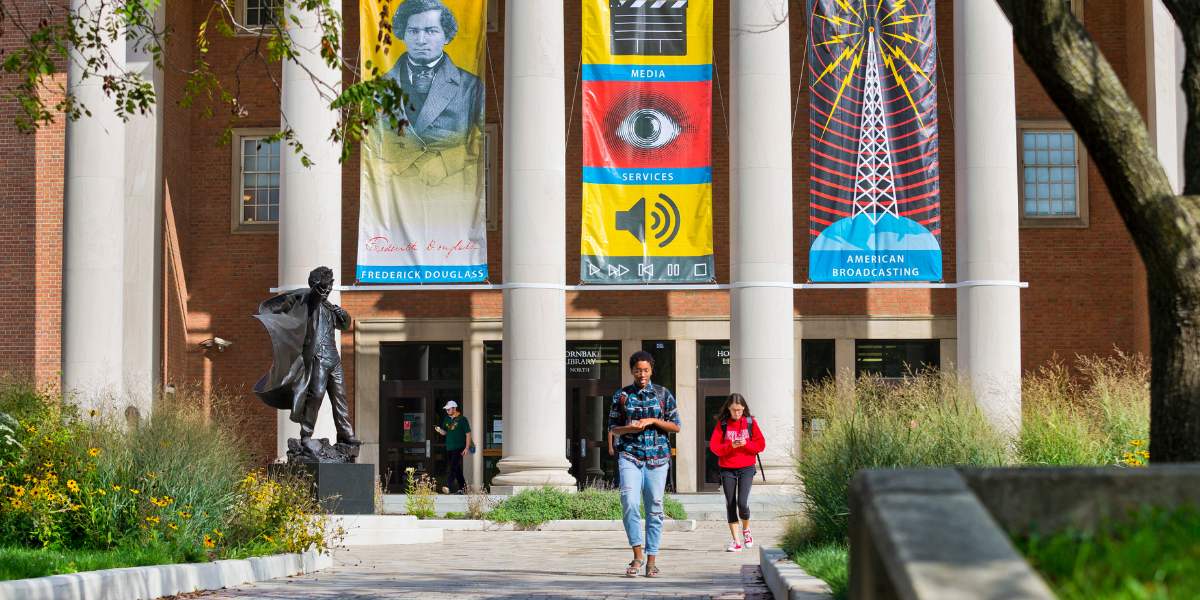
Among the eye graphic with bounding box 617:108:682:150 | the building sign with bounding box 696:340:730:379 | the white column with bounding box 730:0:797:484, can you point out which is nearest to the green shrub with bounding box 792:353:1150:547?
the white column with bounding box 730:0:797:484

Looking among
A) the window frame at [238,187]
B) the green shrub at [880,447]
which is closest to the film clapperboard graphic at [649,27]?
the window frame at [238,187]

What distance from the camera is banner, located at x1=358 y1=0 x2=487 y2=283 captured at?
22.2 meters

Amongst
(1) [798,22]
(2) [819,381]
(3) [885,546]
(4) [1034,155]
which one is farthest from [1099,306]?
(3) [885,546]

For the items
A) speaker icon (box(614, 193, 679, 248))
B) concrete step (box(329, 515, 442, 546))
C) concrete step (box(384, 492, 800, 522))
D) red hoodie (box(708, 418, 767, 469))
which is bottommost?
concrete step (box(384, 492, 800, 522))

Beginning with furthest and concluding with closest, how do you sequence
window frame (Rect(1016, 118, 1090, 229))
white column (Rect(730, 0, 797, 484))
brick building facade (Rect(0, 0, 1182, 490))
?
window frame (Rect(1016, 118, 1090, 229))
brick building facade (Rect(0, 0, 1182, 490))
white column (Rect(730, 0, 797, 484))

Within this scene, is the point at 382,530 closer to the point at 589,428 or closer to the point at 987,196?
the point at 589,428

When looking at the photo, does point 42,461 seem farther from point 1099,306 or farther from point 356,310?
point 1099,306

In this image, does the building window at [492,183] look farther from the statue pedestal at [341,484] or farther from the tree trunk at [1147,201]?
the tree trunk at [1147,201]

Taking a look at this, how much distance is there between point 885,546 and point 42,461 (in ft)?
26.9

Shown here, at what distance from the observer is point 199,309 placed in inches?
1061

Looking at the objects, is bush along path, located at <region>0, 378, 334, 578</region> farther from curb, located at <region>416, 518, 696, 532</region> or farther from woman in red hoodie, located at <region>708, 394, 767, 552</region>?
curb, located at <region>416, 518, 696, 532</region>

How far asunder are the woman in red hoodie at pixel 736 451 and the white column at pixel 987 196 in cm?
966

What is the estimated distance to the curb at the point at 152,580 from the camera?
6.66 m

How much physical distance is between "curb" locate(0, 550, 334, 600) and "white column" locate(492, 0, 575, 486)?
37.3 ft
